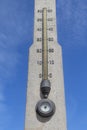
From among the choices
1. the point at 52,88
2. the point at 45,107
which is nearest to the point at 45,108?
the point at 45,107

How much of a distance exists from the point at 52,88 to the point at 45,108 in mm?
1555

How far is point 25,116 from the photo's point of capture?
62.0 feet

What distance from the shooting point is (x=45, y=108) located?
19.1 meters

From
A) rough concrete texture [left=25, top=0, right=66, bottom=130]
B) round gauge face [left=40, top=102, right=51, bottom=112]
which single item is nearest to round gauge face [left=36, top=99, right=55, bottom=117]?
round gauge face [left=40, top=102, right=51, bottom=112]

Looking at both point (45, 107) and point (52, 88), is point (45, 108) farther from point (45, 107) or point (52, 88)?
point (52, 88)

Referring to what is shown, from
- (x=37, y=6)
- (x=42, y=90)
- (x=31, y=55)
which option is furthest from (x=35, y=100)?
(x=37, y=6)

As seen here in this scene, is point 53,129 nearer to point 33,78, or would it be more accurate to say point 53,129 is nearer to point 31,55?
point 33,78

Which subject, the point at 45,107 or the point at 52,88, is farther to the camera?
the point at 52,88

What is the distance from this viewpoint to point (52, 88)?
19.8 m

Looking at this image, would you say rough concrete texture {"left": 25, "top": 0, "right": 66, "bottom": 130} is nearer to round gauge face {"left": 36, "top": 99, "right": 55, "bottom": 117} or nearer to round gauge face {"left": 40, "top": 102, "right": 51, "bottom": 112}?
round gauge face {"left": 36, "top": 99, "right": 55, "bottom": 117}

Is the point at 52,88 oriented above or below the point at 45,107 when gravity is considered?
above

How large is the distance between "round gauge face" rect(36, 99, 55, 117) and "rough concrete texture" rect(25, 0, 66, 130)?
1.04 ft

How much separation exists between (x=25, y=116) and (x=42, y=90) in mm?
2132

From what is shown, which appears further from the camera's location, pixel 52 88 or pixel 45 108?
pixel 52 88
